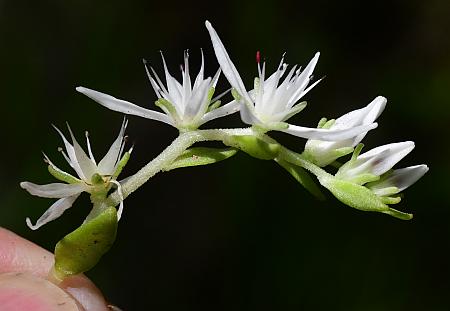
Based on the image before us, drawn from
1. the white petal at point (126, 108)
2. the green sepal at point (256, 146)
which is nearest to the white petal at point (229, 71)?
the green sepal at point (256, 146)

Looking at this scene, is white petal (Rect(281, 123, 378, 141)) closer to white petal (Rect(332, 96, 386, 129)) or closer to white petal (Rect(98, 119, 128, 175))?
white petal (Rect(332, 96, 386, 129))

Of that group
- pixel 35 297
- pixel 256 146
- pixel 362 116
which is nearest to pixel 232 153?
pixel 256 146

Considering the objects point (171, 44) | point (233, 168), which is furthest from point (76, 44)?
point (233, 168)

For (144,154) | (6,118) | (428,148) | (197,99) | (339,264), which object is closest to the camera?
(197,99)

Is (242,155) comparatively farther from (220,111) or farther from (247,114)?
(247,114)

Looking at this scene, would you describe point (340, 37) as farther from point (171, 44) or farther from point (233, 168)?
point (233, 168)
